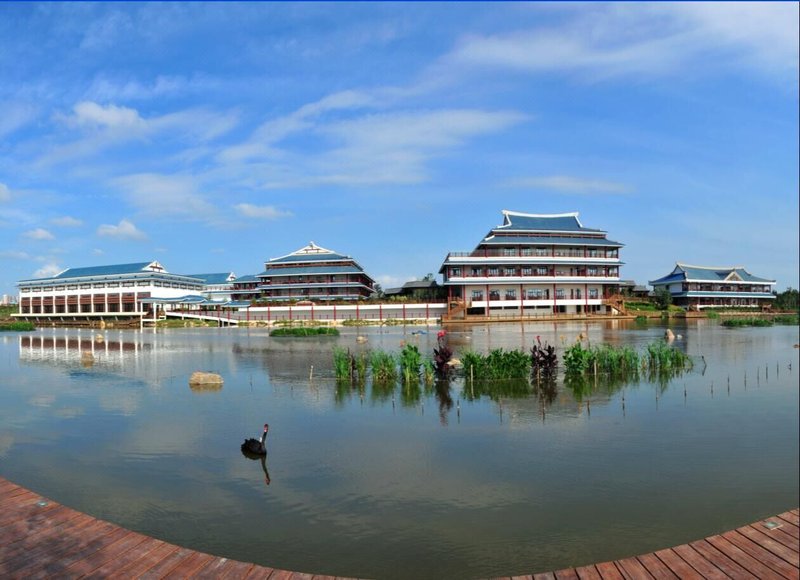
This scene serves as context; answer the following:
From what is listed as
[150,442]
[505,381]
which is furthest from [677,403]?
→ [150,442]

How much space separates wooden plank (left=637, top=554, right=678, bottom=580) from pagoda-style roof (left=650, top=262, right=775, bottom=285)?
7882cm

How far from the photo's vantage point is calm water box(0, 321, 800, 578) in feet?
27.3

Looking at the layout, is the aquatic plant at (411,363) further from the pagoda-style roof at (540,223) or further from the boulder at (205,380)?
the pagoda-style roof at (540,223)

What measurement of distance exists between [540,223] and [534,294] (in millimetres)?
8943

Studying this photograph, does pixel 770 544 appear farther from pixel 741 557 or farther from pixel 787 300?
pixel 787 300

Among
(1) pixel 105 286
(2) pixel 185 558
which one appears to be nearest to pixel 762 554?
(2) pixel 185 558

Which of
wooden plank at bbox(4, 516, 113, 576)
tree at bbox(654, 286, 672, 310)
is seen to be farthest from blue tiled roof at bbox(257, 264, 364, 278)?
wooden plank at bbox(4, 516, 113, 576)

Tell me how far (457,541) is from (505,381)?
1268 cm

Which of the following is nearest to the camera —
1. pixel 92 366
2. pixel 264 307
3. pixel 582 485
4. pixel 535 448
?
pixel 582 485

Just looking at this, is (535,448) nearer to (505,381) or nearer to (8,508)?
(505,381)

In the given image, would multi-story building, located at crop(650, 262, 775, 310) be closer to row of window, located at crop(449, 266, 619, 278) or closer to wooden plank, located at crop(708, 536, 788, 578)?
row of window, located at crop(449, 266, 619, 278)

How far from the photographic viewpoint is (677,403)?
16.9 metres

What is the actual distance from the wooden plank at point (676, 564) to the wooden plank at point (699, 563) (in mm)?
60

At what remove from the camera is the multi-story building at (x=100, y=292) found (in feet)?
282
